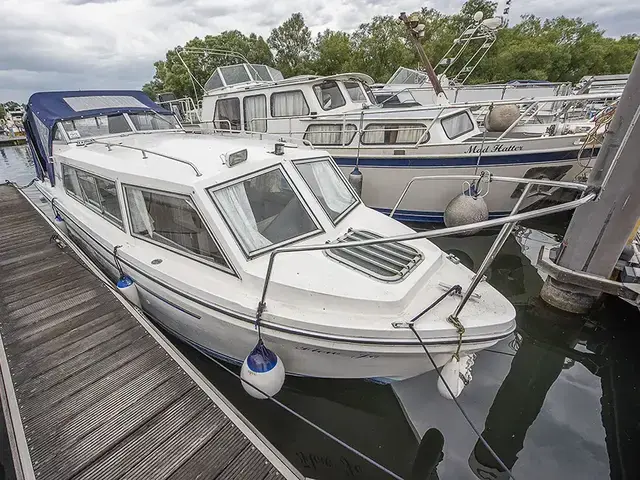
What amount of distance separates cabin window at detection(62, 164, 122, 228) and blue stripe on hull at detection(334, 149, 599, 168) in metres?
4.77

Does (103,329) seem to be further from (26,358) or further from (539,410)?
(539,410)

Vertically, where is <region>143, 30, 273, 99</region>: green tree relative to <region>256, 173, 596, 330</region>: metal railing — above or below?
above

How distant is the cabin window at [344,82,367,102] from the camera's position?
27.4ft

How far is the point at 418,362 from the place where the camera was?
278 centimetres

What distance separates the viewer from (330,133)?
7.52 m

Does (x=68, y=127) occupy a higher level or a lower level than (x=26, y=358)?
higher

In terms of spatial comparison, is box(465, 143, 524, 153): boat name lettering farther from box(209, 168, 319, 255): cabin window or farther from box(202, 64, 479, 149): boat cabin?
box(209, 168, 319, 255): cabin window

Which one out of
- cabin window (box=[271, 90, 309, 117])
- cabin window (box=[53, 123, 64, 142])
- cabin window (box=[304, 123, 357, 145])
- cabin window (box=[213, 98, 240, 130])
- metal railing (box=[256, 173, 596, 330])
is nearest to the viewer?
metal railing (box=[256, 173, 596, 330])

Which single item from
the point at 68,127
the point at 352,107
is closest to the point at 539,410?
the point at 352,107

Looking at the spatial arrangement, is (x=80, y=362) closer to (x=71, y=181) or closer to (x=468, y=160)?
(x=71, y=181)

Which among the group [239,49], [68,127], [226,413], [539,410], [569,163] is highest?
[239,49]

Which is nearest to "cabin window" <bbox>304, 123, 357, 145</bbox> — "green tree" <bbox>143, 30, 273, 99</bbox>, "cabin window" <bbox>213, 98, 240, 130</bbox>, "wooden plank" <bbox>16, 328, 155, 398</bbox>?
"cabin window" <bbox>213, 98, 240, 130</bbox>

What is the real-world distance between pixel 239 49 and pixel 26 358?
3279 cm

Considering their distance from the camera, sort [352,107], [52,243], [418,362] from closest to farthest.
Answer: [418,362] → [52,243] → [352,107]
